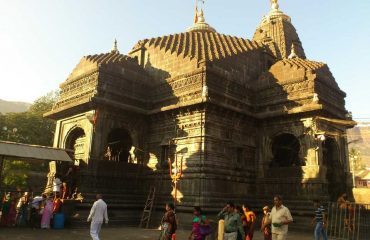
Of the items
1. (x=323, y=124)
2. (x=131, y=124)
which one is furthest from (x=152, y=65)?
(x=323, y=124)

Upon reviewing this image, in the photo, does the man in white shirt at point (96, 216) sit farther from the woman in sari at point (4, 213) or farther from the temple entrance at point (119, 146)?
the temple entrance at point (119, 146)

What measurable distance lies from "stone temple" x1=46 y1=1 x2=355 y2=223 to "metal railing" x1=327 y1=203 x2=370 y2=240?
5.06 feet

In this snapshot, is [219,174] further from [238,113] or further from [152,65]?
[152,65]

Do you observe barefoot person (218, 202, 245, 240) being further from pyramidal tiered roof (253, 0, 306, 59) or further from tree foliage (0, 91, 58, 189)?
tree foliage (0, 91, 58, 189)

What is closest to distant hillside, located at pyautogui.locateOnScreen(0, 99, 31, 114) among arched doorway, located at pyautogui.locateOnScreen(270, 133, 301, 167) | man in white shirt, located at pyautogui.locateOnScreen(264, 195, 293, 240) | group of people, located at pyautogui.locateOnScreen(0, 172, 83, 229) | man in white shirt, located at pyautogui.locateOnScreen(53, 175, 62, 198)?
man in white shirt, located at pyautogui.locateOnScreen(53, 175, 62, 198)

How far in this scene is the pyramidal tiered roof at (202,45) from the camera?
2002 cm

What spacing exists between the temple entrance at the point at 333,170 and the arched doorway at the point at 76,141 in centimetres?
1322

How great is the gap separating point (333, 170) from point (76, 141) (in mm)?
14483

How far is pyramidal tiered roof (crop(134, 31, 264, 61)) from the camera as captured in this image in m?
20.0

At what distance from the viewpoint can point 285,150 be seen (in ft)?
68.8

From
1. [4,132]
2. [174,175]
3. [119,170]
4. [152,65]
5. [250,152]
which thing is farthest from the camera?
[4,132]

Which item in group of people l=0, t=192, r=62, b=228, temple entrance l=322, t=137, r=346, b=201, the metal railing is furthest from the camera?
temple entrance l=322, t=137, r=346, b=201

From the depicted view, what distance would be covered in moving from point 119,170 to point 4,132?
84.2 ft

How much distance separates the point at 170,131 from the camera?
61.4 feet
